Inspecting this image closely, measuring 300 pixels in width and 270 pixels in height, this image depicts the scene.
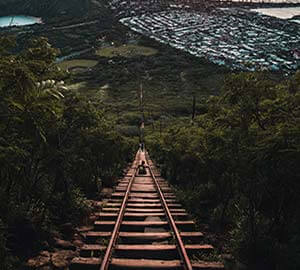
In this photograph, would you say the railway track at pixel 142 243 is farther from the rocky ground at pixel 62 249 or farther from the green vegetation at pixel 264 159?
the green vegetation at pixel 264 159

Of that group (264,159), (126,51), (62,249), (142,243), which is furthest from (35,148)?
(126,51)

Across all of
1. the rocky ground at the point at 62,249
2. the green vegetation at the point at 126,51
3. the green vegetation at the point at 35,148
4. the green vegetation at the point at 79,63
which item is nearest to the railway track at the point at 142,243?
the rocky ground at the point at 62,249

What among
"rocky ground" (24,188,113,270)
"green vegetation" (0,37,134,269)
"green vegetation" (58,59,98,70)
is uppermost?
"green vegetation" (0,37,134,269)

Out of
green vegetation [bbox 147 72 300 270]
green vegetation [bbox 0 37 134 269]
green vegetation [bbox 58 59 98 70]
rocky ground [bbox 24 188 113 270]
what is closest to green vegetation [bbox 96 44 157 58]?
green vegetation [bbox 58 59 98 70]

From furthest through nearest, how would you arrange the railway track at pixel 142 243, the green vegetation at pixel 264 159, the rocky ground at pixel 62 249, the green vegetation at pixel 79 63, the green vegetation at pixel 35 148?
the green vegetation at pixel 79 63
the rocky ground at pixel 62 249
the green vegetation at pixel 264 159
the railway track at pixel 142 243
the green vegetation at pixel 35 148

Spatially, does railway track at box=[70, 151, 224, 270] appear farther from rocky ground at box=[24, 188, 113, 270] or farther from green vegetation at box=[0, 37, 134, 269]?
green vegetation at box=[0, 37, 134, 269]

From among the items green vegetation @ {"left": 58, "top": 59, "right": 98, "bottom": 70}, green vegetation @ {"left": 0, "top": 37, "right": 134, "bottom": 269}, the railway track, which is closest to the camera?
green vegetation @ {"left": 0, "top": 37, "right": 134, "bottom": 269}

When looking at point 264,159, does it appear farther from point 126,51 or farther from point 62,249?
point 126,51
